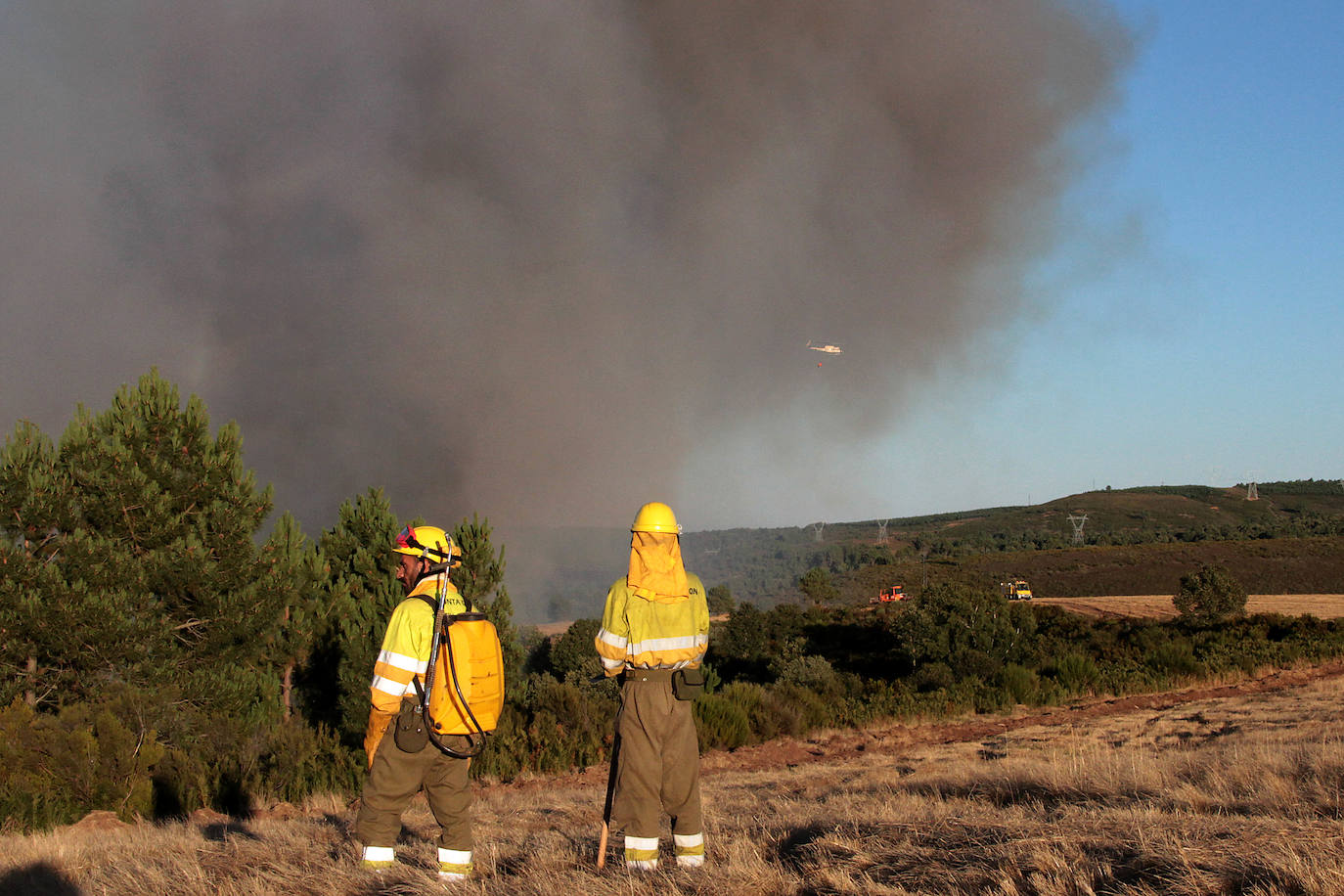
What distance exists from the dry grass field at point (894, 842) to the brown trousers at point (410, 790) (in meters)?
0.21

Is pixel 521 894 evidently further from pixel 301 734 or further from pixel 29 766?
pixel 301 734

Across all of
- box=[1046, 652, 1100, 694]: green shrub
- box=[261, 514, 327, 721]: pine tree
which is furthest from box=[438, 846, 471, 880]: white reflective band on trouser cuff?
box=[1046, 652, 1100, 694]: green shrub

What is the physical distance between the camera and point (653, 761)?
4.24 m

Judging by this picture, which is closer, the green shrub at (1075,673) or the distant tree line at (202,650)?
the distant tree line at (202,650)

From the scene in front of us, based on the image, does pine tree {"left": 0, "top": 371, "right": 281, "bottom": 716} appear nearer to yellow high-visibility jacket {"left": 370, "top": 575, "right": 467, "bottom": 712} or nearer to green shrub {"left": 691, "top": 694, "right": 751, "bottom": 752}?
green shrub {"left": 691, "top": 694, "right": 751, "bottom": 752}

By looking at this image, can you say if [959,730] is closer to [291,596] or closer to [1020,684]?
[1020,684]

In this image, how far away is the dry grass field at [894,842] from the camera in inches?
131

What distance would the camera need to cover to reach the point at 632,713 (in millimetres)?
4316

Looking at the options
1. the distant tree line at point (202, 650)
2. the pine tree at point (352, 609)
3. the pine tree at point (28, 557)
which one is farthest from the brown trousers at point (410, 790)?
the pine tree at point (28, 557)

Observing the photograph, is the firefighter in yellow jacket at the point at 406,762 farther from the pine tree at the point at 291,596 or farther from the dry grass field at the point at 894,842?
the pine tree at the point at 291,596

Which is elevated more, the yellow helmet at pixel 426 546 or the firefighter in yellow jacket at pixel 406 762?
the yellow helmet at pixel 426 546

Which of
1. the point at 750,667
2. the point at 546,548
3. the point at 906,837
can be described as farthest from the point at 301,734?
the point at 546,548

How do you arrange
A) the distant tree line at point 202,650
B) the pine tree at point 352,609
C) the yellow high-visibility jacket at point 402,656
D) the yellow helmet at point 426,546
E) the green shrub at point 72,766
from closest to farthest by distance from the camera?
the yellow high-visibility jacket at point 402,656, the yellow helmet at point 426,546, the green shrub at point 72,766, the distant tree line at point 202,650, the pine tree at point 352,609

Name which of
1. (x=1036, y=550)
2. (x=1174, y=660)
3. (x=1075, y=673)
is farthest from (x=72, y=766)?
(x=1036, y=550)
